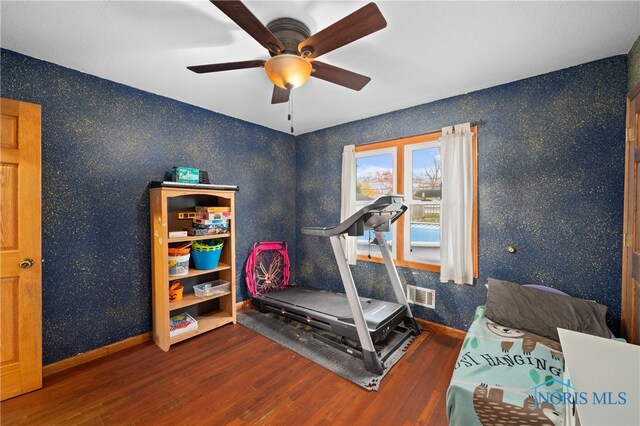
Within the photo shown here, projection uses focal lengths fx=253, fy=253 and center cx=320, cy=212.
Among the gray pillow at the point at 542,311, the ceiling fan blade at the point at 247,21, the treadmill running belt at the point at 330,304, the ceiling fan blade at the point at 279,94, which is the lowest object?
the treadmill running belt at the point at 330,304

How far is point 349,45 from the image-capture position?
1.86m

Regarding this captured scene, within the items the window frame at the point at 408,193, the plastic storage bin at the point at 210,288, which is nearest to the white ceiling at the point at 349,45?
the window frame at the point at 408,193

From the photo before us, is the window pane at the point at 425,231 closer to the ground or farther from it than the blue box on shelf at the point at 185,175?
closer to the ground

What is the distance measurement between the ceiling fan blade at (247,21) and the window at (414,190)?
2017mm

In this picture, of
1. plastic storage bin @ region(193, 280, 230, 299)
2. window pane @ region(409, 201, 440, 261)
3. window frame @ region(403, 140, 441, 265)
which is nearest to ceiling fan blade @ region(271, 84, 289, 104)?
window frame @ region(403, 140, 441, 265)

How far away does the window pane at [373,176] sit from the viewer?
3.29 m

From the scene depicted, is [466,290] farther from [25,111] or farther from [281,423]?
[25,111]

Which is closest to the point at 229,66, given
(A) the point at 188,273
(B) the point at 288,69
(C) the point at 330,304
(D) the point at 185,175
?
(B) the point at 288,69

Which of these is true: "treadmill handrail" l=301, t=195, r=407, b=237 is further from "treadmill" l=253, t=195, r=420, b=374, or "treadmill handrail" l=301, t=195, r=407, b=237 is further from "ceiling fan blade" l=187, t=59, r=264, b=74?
"ceiling fan blade" l=187, t=59, r=264, b=74

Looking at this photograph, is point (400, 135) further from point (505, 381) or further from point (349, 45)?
point (505, 381)

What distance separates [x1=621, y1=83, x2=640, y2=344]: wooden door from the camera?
68.4 inches

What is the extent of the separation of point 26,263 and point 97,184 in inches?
31.6

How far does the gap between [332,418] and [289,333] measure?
1187 millimetres

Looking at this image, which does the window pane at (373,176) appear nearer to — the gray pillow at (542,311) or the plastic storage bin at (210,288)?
the gray pillow at (542,311)
